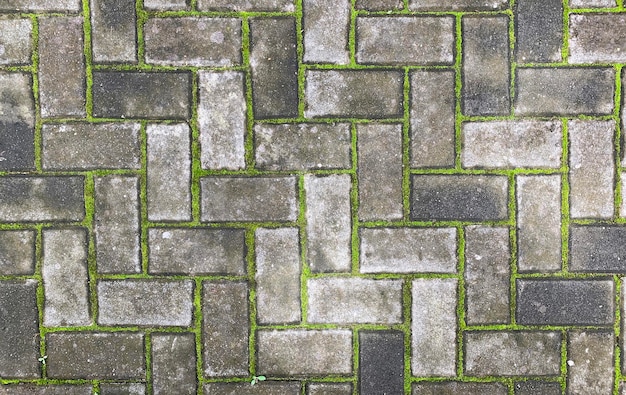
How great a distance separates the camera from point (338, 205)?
264 cm

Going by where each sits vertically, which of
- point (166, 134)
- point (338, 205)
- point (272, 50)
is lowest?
point (338, 205)

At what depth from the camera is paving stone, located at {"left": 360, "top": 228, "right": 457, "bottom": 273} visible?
8.70ft

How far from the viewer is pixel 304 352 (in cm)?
270

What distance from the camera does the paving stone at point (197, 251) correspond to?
265 cm

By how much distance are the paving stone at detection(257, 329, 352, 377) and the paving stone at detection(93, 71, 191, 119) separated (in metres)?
1.34

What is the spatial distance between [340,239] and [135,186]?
1.16m

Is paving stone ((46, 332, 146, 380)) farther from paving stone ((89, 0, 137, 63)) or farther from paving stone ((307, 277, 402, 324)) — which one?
paving stone ((89, 0, 137, 63))

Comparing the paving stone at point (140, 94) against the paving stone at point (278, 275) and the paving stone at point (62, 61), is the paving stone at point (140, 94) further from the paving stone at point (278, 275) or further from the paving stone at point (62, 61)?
the paving stone at point (278, 275)

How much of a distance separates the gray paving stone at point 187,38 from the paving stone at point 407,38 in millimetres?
701

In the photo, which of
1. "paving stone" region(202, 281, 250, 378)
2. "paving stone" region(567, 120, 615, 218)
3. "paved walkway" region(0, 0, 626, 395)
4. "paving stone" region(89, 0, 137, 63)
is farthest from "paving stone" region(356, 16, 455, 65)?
"paving stone" region(202, 281, 250, 378)

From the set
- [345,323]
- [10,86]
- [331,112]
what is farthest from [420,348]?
[10,86]

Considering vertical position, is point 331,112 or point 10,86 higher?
point 10,86

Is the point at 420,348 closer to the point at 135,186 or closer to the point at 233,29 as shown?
the point at 135,186

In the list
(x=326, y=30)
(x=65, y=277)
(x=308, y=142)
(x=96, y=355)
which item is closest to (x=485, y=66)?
(x=326, y=30)
